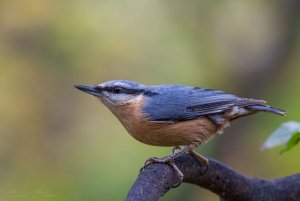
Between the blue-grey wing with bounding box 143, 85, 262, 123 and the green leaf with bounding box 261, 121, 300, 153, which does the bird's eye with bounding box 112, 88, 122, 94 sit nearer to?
the blue-grey wing with bounding box 143, 85, 262, 123

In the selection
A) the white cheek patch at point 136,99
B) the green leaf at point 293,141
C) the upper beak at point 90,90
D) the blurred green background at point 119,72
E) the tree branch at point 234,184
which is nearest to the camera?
the green leaf at point 293,141

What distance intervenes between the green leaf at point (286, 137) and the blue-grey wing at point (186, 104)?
1.69 feet

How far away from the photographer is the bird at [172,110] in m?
2.92

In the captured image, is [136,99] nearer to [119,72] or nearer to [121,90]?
[121,90]

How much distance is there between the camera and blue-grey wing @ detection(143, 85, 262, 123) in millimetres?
2998

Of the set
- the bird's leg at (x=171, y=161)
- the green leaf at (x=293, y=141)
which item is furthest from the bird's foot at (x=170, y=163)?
the green leaf at (x=293, y=141)

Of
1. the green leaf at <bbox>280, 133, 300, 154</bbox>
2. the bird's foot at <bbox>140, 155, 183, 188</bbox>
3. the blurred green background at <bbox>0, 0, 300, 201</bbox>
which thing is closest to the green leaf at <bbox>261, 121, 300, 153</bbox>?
the green leaf at <bbox>280, 133, 300, 154</bbox>

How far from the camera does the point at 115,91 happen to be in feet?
9.57

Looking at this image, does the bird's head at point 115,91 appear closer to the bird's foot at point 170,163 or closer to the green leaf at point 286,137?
the bird's foot at point 170,163

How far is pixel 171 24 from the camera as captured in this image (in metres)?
6.01

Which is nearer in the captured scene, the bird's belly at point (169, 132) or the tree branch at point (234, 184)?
the tree branch at point (234, 184)

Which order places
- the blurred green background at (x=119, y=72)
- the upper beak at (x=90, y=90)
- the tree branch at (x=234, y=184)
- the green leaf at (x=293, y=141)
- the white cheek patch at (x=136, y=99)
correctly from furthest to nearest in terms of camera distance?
the blurred green background at (x=119, y=72)
the white cheek patch at (x=136, y=99)
the upper beak at (x=90, y=90)
the tree branch at (x=234, y=184)
the green leaf at (x=293, y=141)

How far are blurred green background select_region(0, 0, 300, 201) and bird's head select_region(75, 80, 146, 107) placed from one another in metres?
2.07

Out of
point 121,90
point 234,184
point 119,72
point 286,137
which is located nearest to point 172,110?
point 121,90
